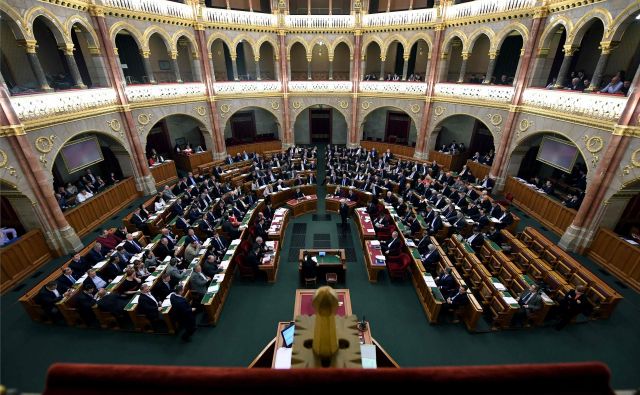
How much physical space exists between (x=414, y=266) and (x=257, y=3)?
22215 millimetres

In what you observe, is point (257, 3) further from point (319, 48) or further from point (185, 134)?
point (185, 134)

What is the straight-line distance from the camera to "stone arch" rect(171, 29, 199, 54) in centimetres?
1734

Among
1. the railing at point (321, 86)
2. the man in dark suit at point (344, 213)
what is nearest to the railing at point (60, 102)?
the railing at point (321, 86)

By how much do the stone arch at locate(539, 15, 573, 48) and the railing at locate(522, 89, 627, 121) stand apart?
213cm

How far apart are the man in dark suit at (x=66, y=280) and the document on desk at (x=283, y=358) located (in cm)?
727

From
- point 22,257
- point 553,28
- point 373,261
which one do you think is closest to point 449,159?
point 553,28

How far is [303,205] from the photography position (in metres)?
15.6

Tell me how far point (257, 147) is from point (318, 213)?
10.4 metres

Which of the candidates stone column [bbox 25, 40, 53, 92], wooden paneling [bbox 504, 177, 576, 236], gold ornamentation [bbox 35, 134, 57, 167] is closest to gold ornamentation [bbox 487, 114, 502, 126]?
wooden paneling [bbox 504, 177, 576, 236]

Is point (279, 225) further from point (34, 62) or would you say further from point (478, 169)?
point (478, 169)

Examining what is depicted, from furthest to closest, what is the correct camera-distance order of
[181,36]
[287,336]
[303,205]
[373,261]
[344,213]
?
[181,36], [303,205], [344,213], [373,261], [287,336]

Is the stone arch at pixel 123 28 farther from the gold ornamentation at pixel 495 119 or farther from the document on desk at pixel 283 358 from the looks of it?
the gold ornamentation at pixel 495 119

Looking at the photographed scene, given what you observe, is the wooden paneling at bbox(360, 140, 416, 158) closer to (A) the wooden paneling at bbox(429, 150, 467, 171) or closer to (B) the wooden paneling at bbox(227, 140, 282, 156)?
(A) the wooden paneling at bbox(429, 150, 467, 171)

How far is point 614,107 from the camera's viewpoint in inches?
426
